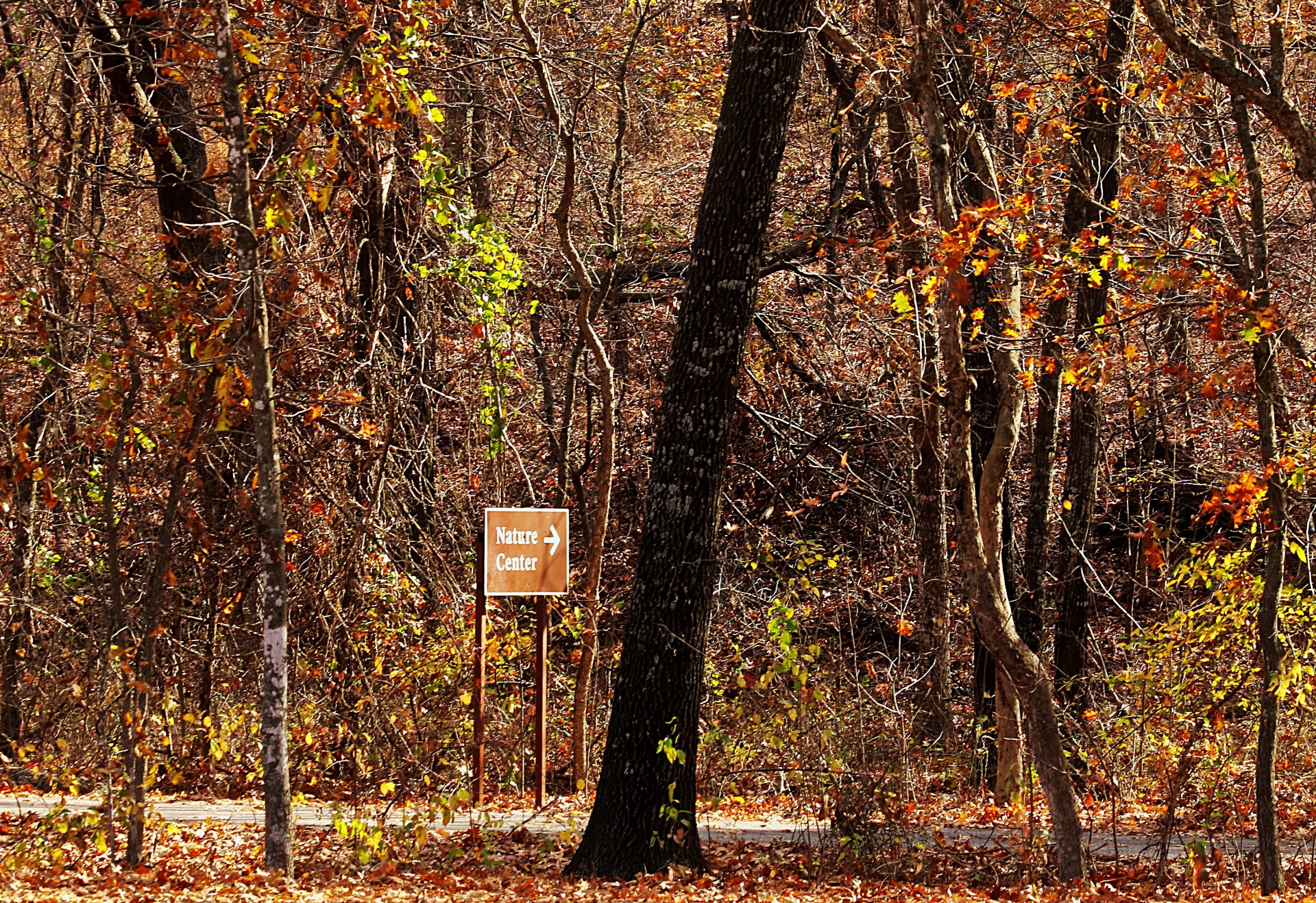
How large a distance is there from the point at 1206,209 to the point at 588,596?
18.4 feet

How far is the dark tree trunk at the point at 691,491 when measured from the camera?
311 inches

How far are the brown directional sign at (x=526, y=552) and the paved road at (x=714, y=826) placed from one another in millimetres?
1712

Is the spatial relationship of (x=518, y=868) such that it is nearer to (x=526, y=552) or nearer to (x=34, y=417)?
(x=526, y=552)

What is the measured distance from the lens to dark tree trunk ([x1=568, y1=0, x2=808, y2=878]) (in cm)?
791

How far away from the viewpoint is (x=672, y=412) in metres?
8.14

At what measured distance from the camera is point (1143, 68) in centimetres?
1043

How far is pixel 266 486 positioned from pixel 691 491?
2.55m

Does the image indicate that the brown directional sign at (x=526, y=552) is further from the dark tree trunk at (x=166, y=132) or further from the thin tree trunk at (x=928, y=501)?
the thin tree trunk at (x=928, y=501)

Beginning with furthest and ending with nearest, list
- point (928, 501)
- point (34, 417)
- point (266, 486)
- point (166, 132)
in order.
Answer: point (928, 501) < point (34, 417) < point (166, 132) < point (266, 486)

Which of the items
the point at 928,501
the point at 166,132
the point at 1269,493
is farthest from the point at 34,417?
the point at 1269,493

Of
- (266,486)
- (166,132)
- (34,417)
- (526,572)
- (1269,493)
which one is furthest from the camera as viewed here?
(34,417)

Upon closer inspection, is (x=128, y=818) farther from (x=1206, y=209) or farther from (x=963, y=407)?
→ (x=1206, y=209)

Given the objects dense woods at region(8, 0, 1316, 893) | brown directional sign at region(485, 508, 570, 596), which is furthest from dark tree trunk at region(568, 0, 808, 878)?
brown directional sign at region(485, 508, 570, 596)

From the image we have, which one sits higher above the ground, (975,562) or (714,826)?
(975,562)
